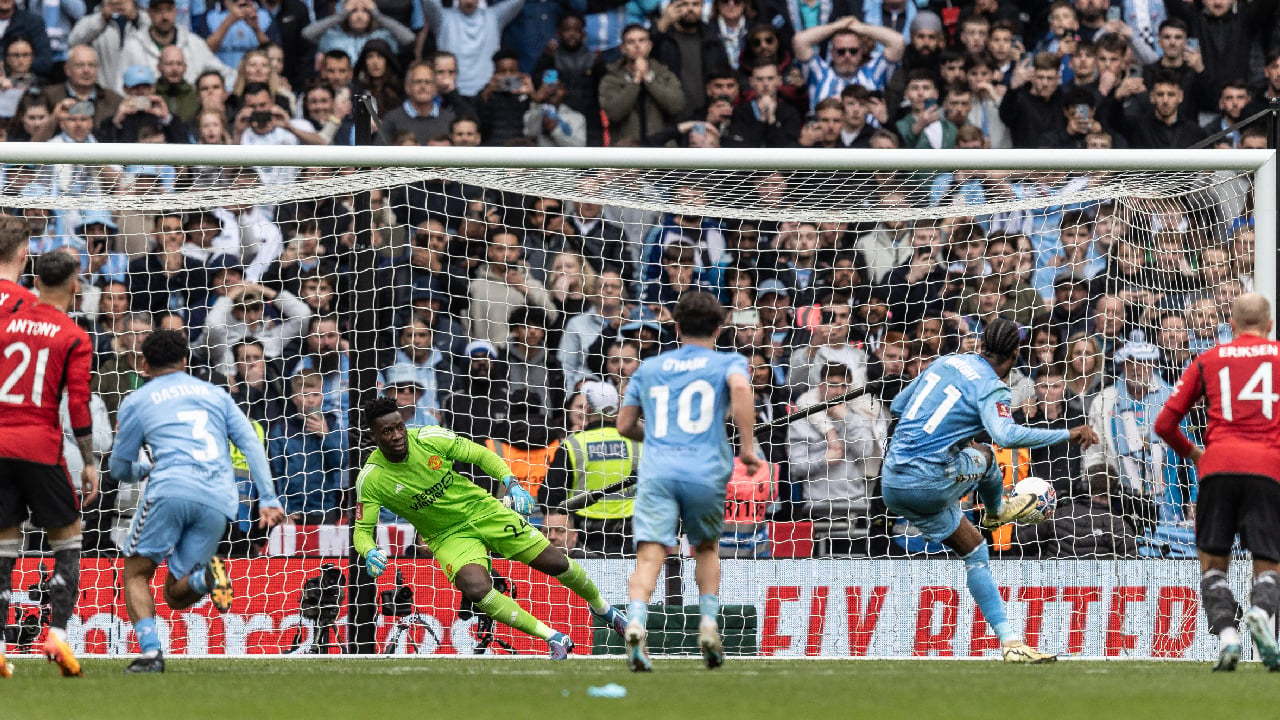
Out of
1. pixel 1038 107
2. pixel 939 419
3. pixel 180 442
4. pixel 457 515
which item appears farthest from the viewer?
pixel 1038 107

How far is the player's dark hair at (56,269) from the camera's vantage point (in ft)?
24.8

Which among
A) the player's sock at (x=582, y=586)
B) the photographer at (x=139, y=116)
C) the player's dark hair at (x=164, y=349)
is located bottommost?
the player's sock at (x=582, y=586)

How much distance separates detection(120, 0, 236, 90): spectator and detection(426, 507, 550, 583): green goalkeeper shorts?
18.9 feet

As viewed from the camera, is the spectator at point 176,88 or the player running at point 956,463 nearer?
the player running at point 956,463

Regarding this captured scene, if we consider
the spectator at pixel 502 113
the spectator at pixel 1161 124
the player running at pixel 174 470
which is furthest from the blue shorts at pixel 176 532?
the spectator at pixel 1161 124

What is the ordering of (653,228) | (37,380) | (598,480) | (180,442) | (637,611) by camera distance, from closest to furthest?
(637,611), (37,380), (180,442), (598,480), (653,228)

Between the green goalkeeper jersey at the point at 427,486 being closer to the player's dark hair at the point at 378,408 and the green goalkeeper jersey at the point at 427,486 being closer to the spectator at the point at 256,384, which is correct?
the player's dark hair at the point at 378,408

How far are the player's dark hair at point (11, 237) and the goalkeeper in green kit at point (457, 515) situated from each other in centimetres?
224

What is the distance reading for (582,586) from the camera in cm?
934

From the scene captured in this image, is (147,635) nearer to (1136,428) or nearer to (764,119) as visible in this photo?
(1136,428)

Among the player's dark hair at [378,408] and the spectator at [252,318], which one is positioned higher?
the spectator at [252,318]

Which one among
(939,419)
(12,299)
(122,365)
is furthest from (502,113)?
(12,299)

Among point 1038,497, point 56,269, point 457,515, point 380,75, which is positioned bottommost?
point 457,515

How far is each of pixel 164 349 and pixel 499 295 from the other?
3.54m
